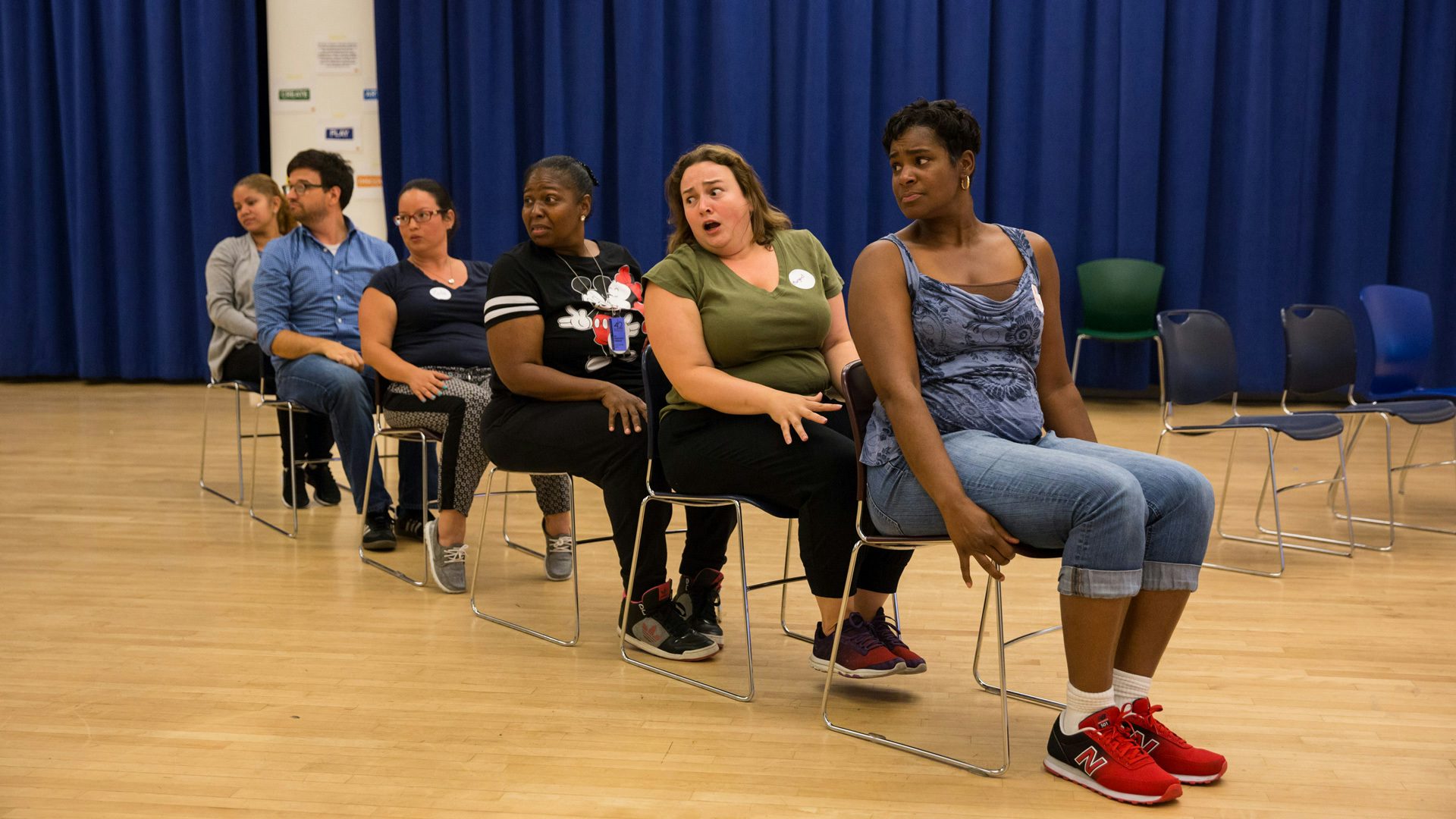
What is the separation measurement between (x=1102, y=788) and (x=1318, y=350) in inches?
117

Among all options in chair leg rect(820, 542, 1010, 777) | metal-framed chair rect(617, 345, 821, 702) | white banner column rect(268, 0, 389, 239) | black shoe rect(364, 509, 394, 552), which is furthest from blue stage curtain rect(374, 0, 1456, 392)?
chair leg rect(820, 542, 1010, 777)

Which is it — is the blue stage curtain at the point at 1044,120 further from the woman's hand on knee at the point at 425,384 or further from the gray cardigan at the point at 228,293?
the woman's hand on knee at the point at 425,384

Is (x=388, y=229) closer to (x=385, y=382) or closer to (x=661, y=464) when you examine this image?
(x=385, y=382)

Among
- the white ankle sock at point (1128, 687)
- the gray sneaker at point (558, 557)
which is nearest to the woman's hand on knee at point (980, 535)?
the white ankle sock at point (1128, 687)

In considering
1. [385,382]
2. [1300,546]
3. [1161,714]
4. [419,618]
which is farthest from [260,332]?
[1300,546]

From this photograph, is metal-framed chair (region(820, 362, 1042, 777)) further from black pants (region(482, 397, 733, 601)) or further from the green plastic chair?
the green plastic chair

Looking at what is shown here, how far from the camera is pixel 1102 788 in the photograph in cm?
213

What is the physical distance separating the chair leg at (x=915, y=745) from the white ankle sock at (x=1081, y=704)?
4.4 inches

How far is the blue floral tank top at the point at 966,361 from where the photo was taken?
232cm

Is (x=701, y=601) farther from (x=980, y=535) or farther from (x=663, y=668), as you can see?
(x=980, y=535)

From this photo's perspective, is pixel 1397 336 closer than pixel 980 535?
No

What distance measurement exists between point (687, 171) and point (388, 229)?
5804 mm

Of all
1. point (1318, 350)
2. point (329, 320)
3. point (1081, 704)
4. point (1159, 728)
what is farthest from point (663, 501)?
point (1318, 350)

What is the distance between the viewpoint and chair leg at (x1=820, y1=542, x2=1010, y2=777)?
87.7 inches
